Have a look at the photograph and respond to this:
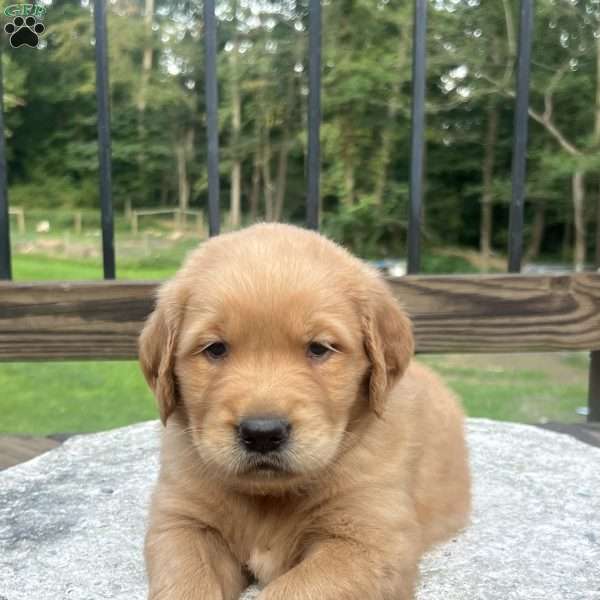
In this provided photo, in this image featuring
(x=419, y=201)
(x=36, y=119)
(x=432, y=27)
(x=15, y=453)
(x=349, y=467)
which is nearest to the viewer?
(x=349, y=467)

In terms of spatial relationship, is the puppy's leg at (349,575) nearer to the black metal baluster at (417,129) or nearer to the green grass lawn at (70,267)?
the black metal baluster at (417,129)

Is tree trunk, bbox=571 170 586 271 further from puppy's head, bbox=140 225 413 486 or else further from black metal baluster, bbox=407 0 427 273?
puppy's head, bbox=140 225 413 486

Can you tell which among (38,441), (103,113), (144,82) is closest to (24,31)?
(103,113)

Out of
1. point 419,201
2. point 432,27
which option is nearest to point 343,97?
point 432,27

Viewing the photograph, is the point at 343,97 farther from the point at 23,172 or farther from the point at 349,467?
the point at 349,467

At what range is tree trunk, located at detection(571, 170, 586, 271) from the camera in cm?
1817

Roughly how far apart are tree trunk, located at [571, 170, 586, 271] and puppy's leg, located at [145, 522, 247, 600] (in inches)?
661

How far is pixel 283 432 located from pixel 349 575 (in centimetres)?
37

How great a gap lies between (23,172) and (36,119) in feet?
6.33

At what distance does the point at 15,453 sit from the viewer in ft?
9.39

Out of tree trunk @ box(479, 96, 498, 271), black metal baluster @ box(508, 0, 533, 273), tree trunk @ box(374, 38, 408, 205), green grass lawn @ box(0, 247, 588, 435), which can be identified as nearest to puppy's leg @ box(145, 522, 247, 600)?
black metal baluster @ box(508, 0, 533, 273)

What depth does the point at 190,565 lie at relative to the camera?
5.86 ft

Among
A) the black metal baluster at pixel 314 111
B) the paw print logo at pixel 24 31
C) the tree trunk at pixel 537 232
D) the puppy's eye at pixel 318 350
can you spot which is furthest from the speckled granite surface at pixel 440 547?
the tree trunk at pixel 537 232

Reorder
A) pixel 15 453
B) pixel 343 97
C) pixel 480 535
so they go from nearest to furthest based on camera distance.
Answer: pixel 480 535, pixel 15 453, pixel 343 97
